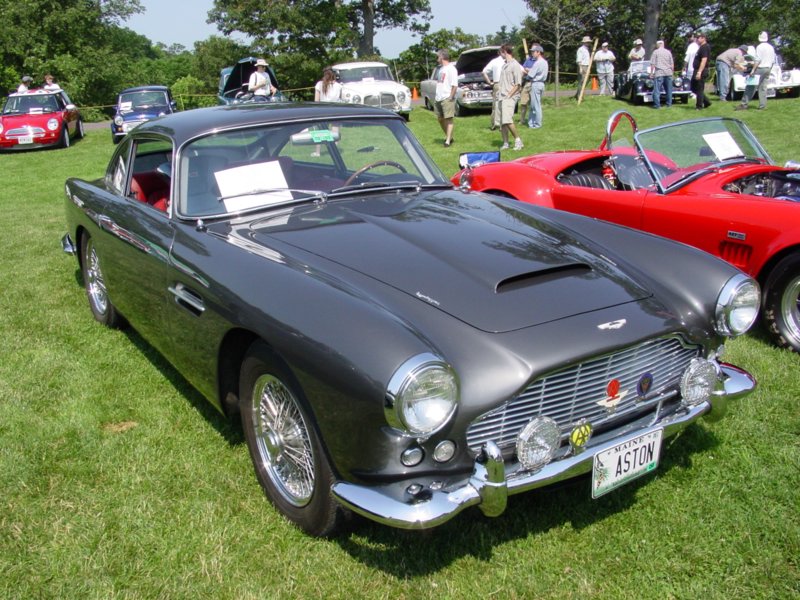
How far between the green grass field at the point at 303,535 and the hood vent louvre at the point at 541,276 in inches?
30.7

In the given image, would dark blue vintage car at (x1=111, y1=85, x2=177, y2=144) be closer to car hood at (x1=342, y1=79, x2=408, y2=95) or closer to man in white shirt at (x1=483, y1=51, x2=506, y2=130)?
car hood at (x1=342, y1=79, x2=408, y2=95)

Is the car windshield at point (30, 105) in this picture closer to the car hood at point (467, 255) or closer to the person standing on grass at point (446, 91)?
the person standing on grass at point (446, 91)

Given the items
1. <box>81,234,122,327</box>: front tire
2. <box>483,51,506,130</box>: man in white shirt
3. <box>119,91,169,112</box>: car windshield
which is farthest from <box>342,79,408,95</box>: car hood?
<box>81,234,122,327</box>: front tire

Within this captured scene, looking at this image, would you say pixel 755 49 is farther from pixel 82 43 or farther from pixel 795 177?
pixel 82 43

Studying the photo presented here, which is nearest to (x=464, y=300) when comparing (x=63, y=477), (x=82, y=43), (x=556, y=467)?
(x=556, y=467)

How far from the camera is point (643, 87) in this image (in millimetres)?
17000

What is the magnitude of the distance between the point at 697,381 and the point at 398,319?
1.26m

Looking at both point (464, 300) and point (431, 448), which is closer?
point (431, 448)

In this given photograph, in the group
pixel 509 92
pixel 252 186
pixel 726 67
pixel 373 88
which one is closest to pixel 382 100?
pixel 373 88

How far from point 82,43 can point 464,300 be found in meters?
37.3

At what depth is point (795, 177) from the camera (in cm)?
493

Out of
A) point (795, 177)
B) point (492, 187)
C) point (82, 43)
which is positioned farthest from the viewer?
point (82, 43)

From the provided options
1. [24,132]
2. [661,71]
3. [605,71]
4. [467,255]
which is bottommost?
[467,255]

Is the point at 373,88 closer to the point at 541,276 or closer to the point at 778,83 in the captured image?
the point at 778,83
